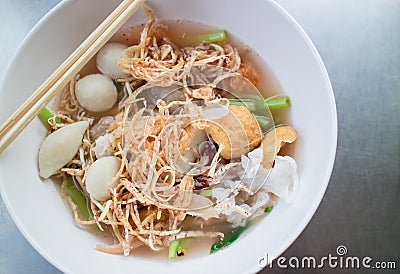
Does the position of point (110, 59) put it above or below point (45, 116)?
above

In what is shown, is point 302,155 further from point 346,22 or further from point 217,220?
point 346,22

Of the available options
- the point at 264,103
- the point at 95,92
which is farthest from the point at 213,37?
the point at 95,92

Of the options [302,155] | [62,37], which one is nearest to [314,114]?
[302,155]

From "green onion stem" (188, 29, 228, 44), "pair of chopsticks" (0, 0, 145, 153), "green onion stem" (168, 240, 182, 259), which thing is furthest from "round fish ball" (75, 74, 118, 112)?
"green onion stem" (168, 240, 182, 259)

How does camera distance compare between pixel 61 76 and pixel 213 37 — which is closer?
pixel 61 76

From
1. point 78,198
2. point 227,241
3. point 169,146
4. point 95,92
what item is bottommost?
point 227,241

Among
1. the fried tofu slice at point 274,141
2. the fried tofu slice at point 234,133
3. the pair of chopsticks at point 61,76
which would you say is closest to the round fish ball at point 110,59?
the pair of chopsticks at point 61,76

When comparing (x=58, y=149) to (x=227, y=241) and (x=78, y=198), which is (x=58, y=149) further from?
(x=227, y=241)

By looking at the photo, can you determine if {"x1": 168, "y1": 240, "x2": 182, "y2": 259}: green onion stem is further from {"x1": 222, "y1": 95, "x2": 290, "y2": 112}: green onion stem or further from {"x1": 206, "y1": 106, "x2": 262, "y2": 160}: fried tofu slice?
{"x1": 222, "y1": 95, "x2": 290, "y2": 112}: green onion stem
